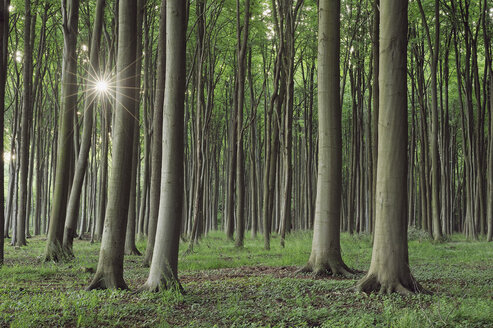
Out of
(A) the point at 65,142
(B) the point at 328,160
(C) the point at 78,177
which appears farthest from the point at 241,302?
(A) the point at 65,142

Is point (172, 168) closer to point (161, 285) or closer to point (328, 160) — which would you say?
point (161, 285)

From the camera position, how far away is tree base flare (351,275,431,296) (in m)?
5.80

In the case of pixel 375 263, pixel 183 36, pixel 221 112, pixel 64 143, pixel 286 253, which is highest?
pixel 221 112

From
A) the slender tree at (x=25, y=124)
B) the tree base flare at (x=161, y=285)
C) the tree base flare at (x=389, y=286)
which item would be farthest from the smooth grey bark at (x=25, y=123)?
the tree base flare at (x=389, y=286)

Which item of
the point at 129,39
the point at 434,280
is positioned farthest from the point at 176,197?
the point at 434,280

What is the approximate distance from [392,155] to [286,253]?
643 cm

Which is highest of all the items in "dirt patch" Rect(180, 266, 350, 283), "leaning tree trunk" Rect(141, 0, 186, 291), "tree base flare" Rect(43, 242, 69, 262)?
"leaning tree trunk" Rect(141, 0, 186, 291)

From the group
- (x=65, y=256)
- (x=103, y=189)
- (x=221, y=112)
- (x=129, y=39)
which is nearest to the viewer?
(x=129, y=39)

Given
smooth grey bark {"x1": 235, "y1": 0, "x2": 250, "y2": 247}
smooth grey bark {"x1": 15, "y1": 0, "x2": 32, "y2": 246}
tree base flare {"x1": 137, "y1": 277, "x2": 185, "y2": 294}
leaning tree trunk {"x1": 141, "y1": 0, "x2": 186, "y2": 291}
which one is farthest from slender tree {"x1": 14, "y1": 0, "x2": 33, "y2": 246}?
tree base flare {"x1": 137, "y1": 277, "x2": 185, "y2": 294}

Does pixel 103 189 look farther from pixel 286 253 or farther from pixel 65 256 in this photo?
pixel 286 253

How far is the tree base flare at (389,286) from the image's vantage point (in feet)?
19.0

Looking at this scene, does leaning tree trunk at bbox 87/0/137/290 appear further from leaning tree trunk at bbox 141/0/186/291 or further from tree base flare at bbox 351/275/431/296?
tree base flare at bbox 351/275/431/296

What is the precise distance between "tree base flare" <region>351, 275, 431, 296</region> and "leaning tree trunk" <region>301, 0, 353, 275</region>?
1608 millimetres

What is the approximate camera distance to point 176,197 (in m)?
6.10
